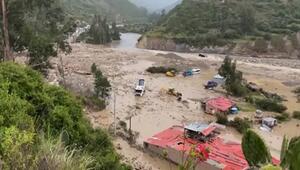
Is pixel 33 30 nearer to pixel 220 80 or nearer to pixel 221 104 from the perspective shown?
pixel 221 104

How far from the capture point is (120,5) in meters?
190

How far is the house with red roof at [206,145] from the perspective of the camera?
1809 cm

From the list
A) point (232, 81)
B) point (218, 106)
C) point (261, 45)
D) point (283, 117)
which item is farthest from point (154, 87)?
point (261, 45)

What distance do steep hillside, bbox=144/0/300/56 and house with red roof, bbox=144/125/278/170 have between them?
44796 millimetres

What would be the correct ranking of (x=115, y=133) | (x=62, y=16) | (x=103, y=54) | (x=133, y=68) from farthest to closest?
(x=103, y=54) → (x=133, y=68) → (x=62, y=16) → (x=115, y=133)

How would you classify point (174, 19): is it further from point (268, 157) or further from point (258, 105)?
point (268, 157)

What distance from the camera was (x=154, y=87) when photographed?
38625mm

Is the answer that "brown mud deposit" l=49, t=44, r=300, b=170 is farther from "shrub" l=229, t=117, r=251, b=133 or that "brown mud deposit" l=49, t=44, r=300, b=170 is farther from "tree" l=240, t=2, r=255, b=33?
"tree" l=240, t=2, r=255, b=33

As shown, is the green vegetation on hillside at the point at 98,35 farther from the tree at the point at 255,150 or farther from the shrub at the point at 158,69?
the tree at the point at 255,150

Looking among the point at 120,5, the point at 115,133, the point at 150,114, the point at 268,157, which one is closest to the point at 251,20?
the point at 150,114

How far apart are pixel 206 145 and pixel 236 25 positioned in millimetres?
52719

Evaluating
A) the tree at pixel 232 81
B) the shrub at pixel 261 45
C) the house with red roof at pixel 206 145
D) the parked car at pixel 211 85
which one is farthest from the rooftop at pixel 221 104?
the shrub at pixel 261 45

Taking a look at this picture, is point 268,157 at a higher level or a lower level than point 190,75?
higher

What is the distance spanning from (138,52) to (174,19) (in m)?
14.0
